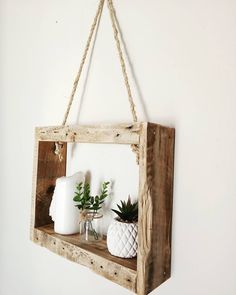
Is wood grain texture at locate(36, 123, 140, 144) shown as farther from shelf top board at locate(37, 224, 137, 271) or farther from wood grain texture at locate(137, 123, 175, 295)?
shelf top board at locate(37, 224, 137, 271)

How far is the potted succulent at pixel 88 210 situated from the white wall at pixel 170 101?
0.11 m

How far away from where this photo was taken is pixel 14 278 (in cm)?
119

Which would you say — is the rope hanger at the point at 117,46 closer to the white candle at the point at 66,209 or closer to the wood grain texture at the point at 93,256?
the white candle at the point at 66,209

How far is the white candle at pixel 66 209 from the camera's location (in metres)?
0.81

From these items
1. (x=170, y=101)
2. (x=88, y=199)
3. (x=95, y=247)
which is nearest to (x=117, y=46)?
(x=170, y=101)

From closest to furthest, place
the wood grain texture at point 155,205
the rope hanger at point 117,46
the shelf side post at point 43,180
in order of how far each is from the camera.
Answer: the wood grain texture at point 155,205
the rope hanger at point 117,46
the shelf side post at point 43,180

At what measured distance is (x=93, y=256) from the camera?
2.23 feet

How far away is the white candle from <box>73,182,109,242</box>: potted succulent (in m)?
0.02

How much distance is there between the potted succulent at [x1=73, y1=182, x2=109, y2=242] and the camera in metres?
0.78

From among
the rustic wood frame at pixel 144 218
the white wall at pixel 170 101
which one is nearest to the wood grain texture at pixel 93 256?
the rustic wood frame at pixel 144 218

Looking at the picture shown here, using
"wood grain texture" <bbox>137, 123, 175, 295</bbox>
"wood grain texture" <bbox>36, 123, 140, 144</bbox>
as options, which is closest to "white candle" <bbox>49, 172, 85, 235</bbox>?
"wood grain texture" <bbox>36, 123, 140, 144</bbox>

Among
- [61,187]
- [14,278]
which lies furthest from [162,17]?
[14,278]

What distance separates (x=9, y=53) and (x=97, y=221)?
2.87ft

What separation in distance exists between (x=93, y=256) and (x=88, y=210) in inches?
5.7
